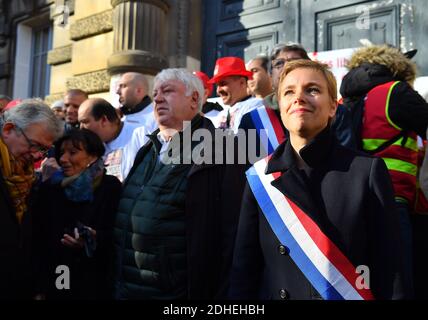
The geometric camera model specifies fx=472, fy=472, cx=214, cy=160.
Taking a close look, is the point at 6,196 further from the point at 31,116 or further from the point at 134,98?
the point at 134,98

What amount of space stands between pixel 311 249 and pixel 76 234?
4.50ft

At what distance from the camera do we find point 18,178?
2205 mm

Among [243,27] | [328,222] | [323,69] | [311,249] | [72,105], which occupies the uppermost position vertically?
[243,27]

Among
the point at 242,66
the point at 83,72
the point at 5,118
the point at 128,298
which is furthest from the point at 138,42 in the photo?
the point at 128,298

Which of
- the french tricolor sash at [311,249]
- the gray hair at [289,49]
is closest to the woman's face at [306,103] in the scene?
the french tricolor sash at [311,249]

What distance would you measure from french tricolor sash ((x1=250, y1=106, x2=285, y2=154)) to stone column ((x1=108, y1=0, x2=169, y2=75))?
129 inches

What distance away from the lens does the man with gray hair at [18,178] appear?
82.7 inches

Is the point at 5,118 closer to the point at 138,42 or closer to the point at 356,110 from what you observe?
the point at 356,110

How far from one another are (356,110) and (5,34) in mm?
8210

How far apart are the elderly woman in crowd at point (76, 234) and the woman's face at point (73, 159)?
67 mm

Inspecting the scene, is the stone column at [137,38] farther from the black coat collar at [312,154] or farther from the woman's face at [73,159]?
the black coat collar at [312,154]

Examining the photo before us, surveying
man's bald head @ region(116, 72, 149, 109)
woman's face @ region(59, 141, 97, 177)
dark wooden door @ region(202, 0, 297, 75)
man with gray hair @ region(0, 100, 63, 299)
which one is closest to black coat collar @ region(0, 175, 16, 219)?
man with gray hair @ region(0, 100, 63, 299)

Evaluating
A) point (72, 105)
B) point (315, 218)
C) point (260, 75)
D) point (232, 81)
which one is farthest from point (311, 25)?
point (315, 218)
